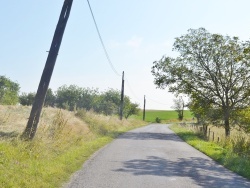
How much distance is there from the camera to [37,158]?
392 inches

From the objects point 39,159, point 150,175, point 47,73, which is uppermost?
point 47,73

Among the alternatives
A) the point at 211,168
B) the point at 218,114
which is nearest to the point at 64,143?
the point at 211,168

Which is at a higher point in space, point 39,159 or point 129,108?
point 129,108

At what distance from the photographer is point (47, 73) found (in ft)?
42.2

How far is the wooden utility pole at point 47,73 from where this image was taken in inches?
483

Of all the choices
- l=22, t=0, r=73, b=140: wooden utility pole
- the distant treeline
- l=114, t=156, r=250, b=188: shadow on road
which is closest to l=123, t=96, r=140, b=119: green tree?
the distant treeline

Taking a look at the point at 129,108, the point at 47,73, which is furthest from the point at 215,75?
the point at 129,108

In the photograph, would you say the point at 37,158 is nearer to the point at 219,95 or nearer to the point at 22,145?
the point at 22,145

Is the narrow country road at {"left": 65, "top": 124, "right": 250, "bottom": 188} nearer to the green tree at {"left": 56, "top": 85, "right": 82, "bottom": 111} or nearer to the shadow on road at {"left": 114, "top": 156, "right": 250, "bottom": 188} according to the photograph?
the shadow on road at {"left": 114, "top": 156, "right": 250, "bottom": 188}

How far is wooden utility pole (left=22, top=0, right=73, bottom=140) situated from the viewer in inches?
483

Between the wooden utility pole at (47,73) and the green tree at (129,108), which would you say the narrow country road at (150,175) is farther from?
the green tree at (129,108)

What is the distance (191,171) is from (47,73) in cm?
649

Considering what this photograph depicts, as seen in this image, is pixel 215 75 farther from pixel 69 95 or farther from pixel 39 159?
pixel 69 95

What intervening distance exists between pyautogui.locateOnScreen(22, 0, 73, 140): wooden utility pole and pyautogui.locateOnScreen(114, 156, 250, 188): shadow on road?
3712 mm
